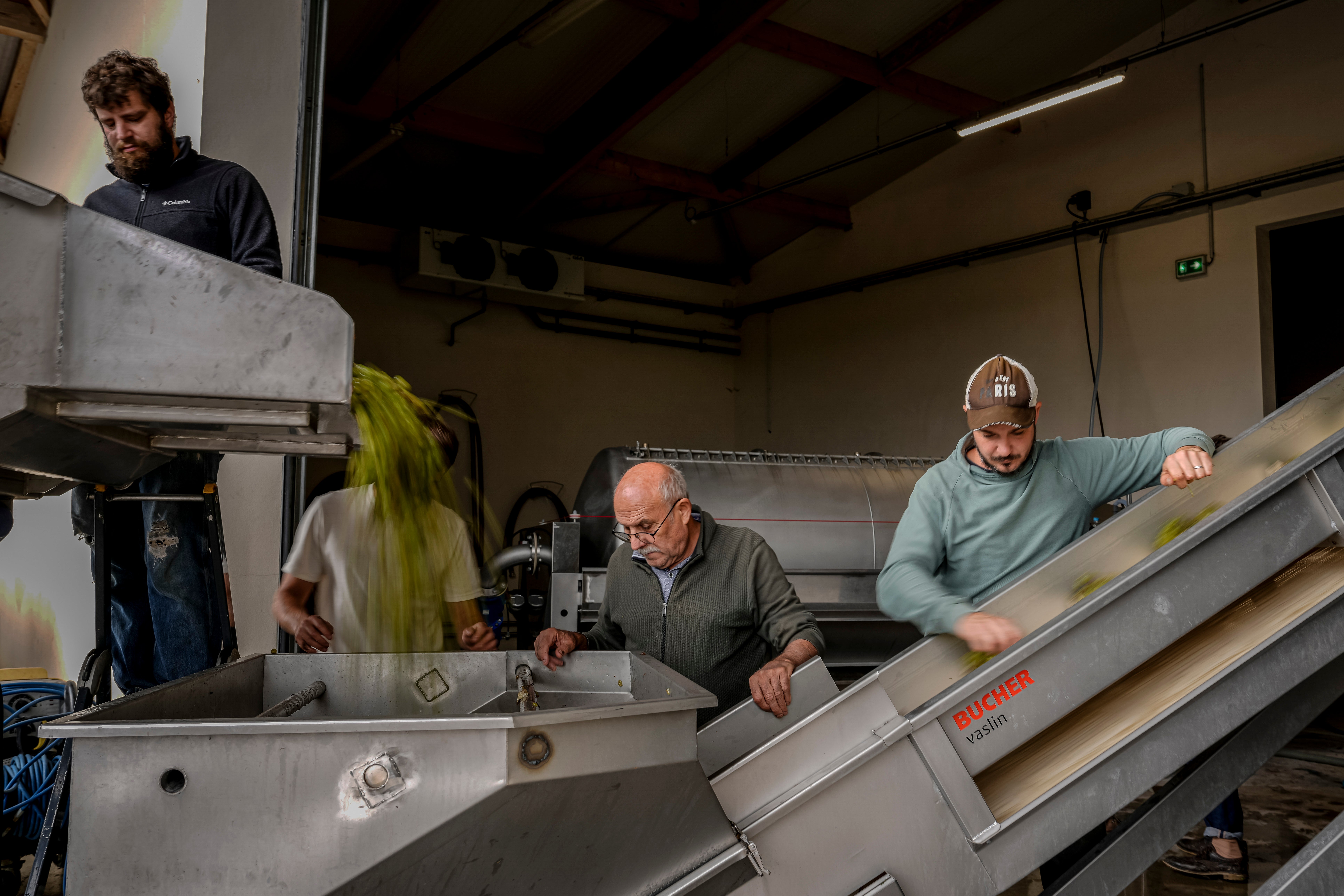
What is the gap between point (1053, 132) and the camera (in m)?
7.69

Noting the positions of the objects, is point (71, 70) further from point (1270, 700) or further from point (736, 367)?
point (736, 367)

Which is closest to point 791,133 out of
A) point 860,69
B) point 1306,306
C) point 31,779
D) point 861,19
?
point 860,69

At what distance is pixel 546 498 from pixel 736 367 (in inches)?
128

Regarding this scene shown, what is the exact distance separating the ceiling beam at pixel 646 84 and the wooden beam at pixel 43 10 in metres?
3.88

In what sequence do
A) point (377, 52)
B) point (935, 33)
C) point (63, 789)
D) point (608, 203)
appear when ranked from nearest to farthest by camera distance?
point (63, 789)
point (377, 52)
point (935, 33)
point (608, 203)

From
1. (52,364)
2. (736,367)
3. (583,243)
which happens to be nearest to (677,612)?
(52,364)

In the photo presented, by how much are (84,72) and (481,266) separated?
504 cm

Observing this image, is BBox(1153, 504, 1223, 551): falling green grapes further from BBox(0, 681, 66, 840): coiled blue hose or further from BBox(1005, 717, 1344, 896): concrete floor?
BBox(0, 681, 66, 840): coiled blue hose

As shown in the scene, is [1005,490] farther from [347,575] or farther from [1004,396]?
[347,575]

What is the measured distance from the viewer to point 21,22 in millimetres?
4156

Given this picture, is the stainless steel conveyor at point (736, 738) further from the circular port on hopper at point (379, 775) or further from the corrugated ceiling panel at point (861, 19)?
the corrugated ceiling panel at point (861, 19)

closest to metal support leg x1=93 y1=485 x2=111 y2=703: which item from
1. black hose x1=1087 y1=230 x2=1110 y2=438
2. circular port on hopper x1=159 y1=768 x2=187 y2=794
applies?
circular port on hopper x1=159 y1=768 x2=187 y2=794

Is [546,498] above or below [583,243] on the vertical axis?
below

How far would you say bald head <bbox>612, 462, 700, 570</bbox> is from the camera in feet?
6.90
